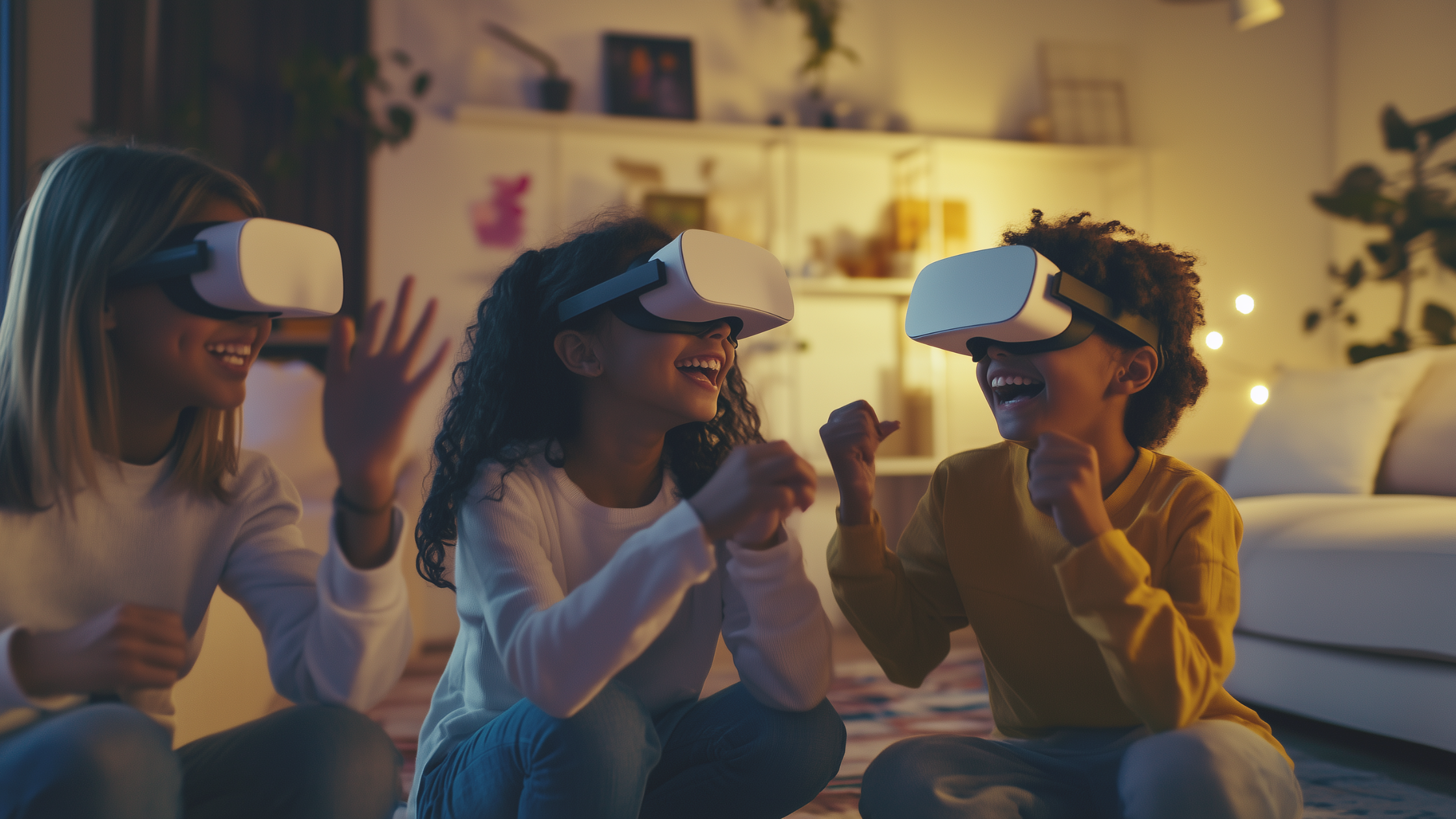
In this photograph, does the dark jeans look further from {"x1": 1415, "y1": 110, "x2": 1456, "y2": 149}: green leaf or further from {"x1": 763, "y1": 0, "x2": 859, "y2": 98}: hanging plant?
{"x1": 1415, "y1": 110, "x2": 1456, "y2": 149}: green leaf

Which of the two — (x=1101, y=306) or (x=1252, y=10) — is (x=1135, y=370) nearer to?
(x=1101, y=306)

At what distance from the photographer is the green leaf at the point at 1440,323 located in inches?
114

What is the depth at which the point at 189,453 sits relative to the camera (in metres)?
0.95

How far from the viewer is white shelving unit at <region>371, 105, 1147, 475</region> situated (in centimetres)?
323

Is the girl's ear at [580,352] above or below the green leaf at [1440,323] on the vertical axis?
below

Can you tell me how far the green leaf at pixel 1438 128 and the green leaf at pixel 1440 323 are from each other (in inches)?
19.9

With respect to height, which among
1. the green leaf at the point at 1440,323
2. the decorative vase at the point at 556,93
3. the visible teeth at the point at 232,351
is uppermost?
the decorative vase at the point at 556,93

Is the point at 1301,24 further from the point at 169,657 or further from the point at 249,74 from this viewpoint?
the point at 169,657

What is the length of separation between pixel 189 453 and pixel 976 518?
2.77 ft

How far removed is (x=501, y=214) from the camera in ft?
10.7

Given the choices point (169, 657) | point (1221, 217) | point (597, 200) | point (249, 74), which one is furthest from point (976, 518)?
point (1221, 217)

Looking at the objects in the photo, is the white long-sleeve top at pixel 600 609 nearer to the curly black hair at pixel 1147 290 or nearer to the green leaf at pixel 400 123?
the curly black hair at pixel 1147 290

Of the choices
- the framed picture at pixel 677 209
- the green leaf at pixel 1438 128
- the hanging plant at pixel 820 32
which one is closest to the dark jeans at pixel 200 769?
the framed picture at pixel 677 209

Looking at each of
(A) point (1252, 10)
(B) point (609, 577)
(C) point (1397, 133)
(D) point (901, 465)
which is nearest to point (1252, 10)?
(A) point (1252, 10)
